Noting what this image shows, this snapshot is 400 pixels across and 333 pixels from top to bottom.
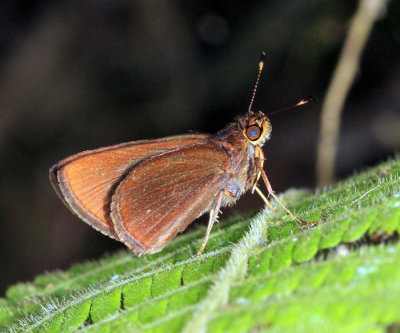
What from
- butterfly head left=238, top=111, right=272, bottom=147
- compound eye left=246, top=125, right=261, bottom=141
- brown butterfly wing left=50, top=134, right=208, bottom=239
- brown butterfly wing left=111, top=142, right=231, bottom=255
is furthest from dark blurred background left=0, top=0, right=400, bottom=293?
brown butterfly wing left=50, top=134, right=208, bottom=239

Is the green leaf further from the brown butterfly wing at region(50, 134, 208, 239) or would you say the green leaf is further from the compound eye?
the compound eye

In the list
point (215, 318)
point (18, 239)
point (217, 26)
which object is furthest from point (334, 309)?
point (18, 239)

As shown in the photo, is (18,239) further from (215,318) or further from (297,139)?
(215,318)

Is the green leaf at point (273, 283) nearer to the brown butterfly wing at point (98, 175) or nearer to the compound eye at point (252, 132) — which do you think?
the brown butterfly wing at point (98, 175)

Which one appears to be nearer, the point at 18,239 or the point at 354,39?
the point at 354,39

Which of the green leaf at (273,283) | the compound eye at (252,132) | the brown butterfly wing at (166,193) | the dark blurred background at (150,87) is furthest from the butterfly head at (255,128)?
the dark blurred background at (150,87)

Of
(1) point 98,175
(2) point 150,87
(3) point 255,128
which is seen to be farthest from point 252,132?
(2) point 150,87

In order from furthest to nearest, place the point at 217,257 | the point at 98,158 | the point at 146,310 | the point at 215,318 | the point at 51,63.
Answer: the point at 51,63 → the point at 98,158 → the point at 217,257 → the point at 146,310 → the point at 215,318

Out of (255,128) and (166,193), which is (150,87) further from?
(166,193)
